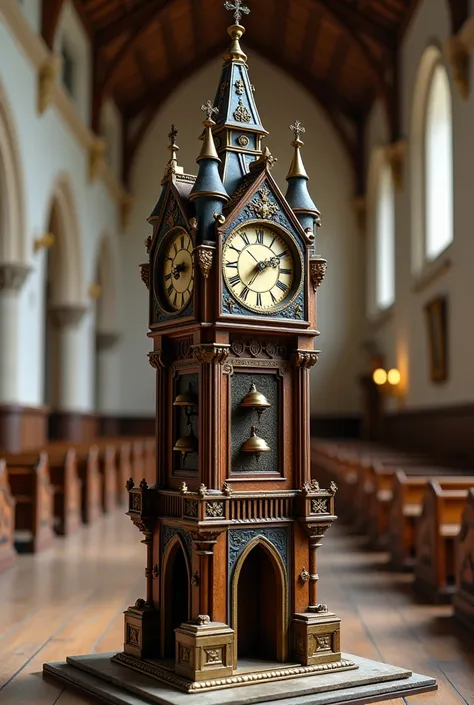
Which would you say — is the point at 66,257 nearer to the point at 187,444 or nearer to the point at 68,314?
the point at 68,314

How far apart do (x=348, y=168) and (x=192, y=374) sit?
17.9 m

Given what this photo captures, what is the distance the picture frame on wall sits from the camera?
517 inches

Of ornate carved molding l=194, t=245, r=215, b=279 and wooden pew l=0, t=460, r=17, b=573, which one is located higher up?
ornate carved molding l=194, t=245, r=215, b=279

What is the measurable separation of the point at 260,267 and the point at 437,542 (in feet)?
9.90

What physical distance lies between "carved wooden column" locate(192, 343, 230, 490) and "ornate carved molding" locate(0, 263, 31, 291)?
9083mm

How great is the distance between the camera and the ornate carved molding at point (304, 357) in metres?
4.15

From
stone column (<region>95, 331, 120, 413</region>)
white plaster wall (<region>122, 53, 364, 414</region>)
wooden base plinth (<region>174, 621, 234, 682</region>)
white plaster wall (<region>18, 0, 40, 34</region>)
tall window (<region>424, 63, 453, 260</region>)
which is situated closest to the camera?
wooden base plinth (<region>174, 621, 234, 682</region>)

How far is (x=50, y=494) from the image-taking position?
30.0ft

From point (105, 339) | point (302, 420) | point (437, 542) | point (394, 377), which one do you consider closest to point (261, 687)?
point (302, 420)

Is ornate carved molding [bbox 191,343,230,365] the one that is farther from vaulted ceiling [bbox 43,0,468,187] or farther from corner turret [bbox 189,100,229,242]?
vaulted ceiling [bbox 43,0,468,187]

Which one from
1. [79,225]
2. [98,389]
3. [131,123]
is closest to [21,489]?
[79,225]

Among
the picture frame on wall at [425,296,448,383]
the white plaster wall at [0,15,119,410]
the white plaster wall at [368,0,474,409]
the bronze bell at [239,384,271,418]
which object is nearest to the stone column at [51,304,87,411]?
the white plaster wall at [0,15,119,410]

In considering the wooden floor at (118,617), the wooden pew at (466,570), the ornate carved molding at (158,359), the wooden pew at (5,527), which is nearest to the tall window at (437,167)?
the wooden floor at (118,617)

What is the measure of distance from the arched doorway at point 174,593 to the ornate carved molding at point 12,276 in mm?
8880
